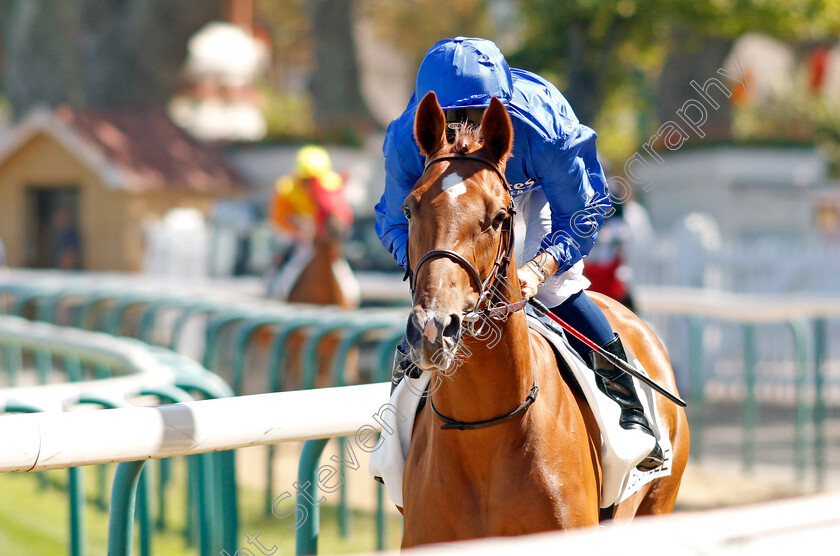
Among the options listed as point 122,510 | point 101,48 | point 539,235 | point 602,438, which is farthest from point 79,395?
point 101,48

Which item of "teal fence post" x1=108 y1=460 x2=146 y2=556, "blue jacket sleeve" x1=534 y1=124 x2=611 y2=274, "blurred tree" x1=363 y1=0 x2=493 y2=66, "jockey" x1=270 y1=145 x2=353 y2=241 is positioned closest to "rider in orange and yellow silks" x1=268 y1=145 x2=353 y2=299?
"jockey" x1=270 y1=145 x2=353 y2=241

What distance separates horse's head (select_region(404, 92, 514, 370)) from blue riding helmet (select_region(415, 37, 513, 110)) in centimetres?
14

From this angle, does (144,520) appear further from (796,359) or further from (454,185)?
(796,359)

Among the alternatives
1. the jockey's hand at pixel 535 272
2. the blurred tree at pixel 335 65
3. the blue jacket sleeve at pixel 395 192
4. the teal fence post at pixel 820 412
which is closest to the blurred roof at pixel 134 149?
the blurred tree at pixel 335 65

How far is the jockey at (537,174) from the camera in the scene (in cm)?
275

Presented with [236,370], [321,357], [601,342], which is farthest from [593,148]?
[321,357]

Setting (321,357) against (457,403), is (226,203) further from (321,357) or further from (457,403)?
(457,403)

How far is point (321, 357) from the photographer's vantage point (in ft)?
27.4

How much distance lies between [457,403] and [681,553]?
1.08m

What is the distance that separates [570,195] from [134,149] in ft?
54.6

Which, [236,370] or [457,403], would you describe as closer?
[457,403]

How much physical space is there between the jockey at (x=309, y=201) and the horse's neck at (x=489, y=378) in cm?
696

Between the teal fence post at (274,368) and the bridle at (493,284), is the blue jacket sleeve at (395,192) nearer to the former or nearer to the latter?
the bridle at (493,284)

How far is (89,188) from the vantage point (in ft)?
59.1
